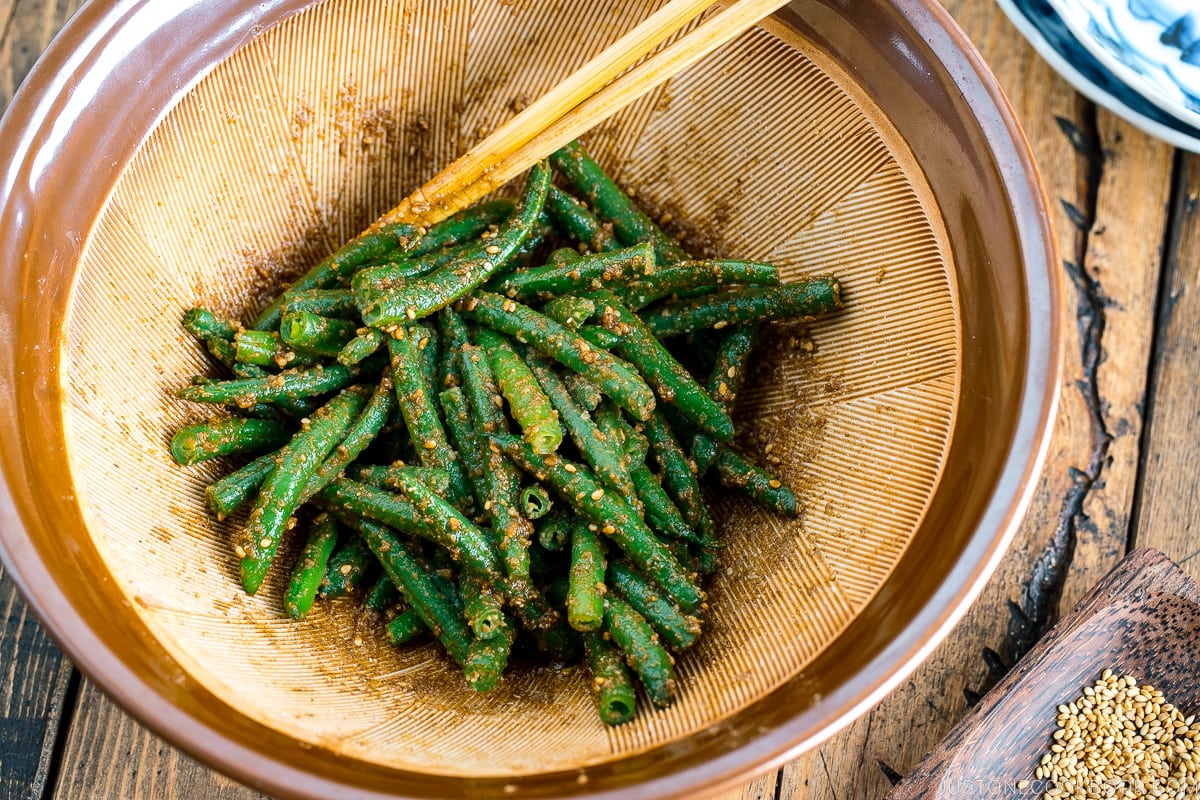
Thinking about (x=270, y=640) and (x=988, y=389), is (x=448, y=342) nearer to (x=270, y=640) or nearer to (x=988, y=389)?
(x=270, y=640)

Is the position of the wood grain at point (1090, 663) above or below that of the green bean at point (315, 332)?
below

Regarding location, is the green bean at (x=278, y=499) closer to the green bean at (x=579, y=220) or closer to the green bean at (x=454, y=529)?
the green bean at (x=454, y=529)

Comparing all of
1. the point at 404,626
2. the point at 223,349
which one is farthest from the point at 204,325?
the point at 404,626

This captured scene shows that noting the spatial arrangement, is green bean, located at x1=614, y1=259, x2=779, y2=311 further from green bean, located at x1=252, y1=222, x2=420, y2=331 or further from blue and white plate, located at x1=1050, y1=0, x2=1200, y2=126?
blue and white plate, located at x1=1050, y1=0, x2=1200, y2=126

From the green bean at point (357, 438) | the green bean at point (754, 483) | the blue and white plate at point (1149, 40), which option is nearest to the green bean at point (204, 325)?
the green bean at point (357, 438)

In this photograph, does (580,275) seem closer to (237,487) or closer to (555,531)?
(555,531)
